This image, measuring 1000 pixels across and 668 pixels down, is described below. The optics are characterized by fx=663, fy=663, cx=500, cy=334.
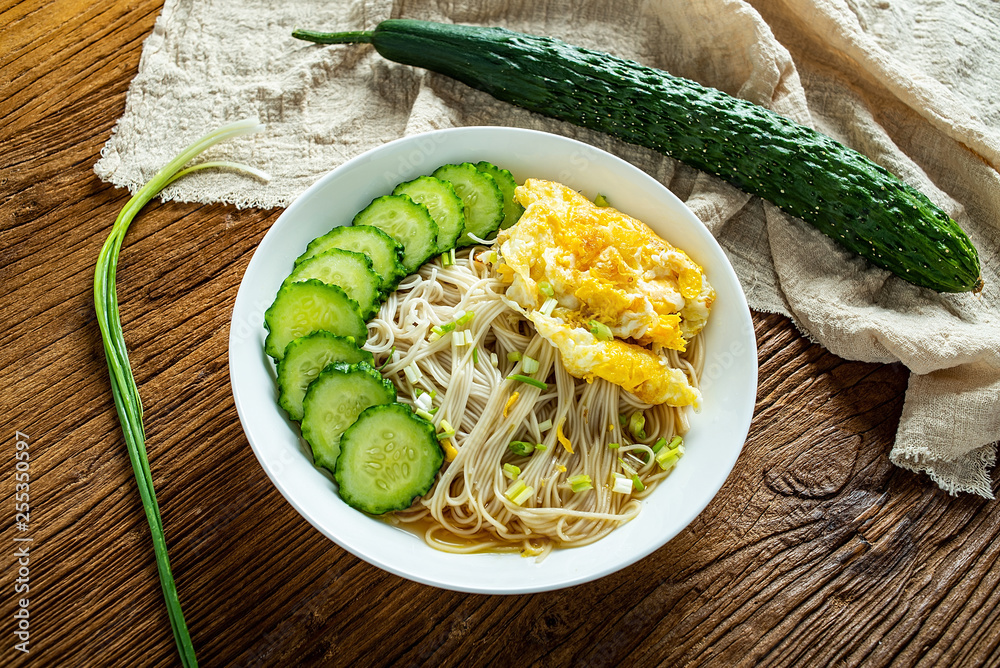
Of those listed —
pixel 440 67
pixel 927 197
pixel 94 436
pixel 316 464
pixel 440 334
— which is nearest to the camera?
pixel 316 464

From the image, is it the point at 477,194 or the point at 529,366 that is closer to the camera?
the point at 529,366

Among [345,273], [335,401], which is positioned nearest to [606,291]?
[345,273]

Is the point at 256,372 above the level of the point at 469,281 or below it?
below

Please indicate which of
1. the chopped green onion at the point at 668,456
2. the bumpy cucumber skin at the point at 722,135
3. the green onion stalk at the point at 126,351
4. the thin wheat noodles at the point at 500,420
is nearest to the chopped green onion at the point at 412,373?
the thin wheat noodles at the point at 500,420

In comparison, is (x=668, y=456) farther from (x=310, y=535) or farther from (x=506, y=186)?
(x=310, y=535)

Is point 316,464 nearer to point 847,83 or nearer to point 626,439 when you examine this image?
point 626,439

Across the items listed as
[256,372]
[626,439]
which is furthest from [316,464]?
[626,439]

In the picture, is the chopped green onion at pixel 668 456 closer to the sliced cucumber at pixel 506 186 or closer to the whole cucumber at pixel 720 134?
the sliced cucumber at pixel 506 186
